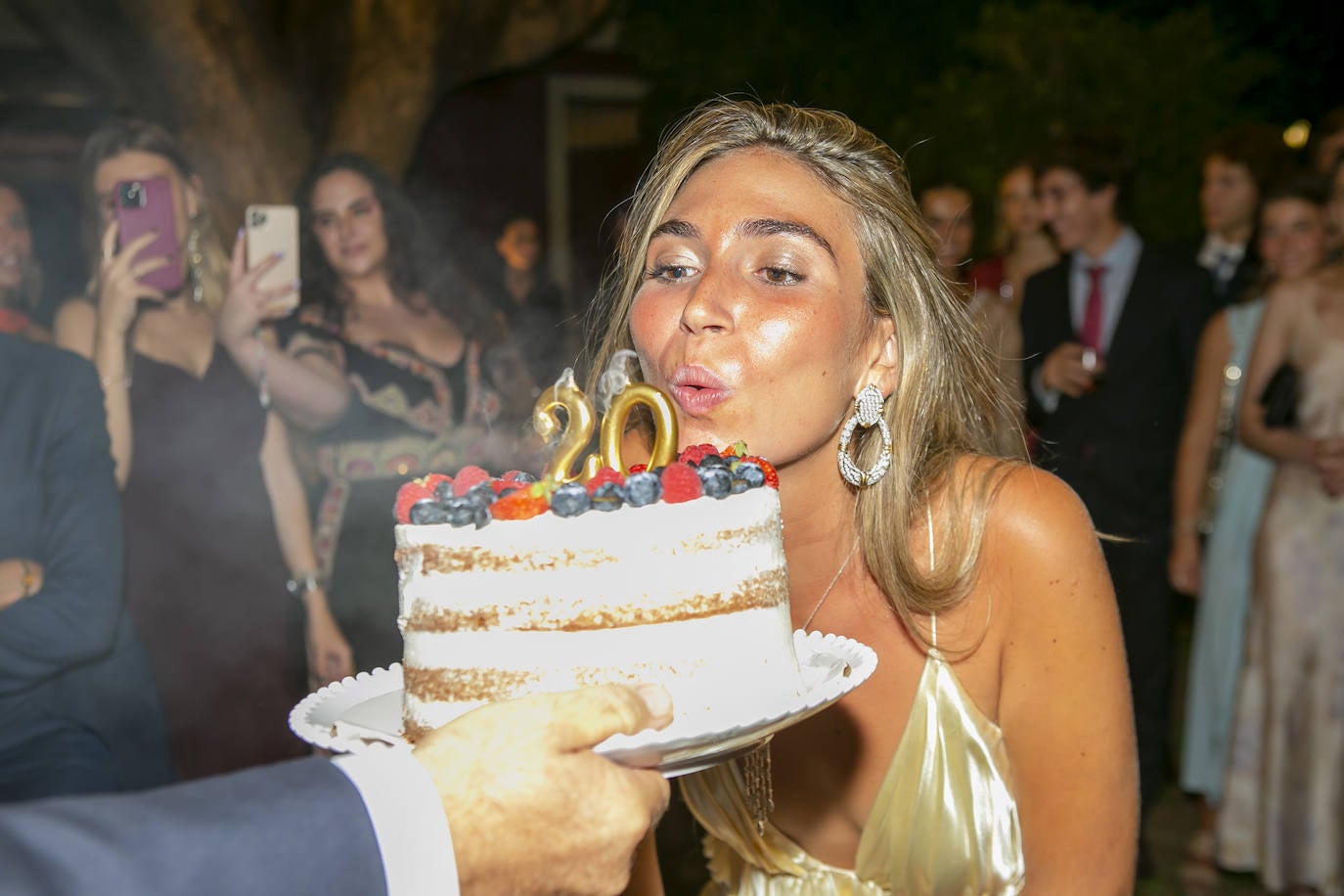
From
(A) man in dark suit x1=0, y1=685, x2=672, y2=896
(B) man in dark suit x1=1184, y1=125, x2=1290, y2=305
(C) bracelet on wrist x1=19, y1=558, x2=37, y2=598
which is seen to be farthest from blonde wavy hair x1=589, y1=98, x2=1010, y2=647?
(B) man in dark suit x1=1184, y1=125, x2=1290, y2=305

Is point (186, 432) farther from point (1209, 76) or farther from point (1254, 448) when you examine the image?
point (1209, 76)

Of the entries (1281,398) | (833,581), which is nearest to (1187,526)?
(1281,398)

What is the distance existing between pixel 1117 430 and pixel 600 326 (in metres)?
2.91

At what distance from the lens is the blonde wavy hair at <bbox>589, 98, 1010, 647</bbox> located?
235 cm

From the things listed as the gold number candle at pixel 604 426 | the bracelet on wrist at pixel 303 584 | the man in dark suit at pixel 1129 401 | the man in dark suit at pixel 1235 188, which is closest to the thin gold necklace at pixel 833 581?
the gold number candle at pixel 604 426

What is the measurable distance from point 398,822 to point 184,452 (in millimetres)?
2844

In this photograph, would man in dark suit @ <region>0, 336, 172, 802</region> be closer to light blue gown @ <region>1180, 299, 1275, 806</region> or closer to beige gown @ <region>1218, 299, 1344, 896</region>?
beige gown @ <region>1218, 299, 1344, 896</region>

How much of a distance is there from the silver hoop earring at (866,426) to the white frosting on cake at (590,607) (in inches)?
28.8

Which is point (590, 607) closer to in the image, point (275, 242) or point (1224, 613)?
point (275, 242)

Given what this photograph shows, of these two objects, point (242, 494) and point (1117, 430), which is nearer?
point (242, 494)

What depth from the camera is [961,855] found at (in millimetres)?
2418

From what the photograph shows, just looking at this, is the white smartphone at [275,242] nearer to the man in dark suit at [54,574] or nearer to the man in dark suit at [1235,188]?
the man in dark suit at [54,574]

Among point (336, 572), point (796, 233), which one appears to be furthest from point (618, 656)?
point (336, 572)

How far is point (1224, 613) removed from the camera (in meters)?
5.23
